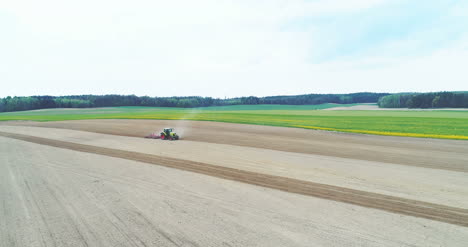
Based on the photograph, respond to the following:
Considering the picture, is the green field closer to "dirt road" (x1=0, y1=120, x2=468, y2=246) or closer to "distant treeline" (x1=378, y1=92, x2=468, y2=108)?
"dirt road" (x1=0, y1=120, x2=468, y2=246)

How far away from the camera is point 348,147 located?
2114cm

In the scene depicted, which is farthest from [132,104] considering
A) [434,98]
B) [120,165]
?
[434,98]

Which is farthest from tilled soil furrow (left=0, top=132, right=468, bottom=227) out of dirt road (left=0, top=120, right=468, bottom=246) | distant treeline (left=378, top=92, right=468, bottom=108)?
distant treeline (left=378, top=92, right=468, bottom=108)

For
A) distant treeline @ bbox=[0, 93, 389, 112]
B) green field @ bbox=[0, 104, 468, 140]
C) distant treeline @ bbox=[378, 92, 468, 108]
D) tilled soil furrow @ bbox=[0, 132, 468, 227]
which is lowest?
tilled soil furrow @ bbox=[0, 132, 468, 227]

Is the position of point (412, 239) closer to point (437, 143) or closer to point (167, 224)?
point (167, 224)

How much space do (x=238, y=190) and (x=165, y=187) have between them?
148 inches

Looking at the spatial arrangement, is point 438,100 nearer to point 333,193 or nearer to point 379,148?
point 379,148

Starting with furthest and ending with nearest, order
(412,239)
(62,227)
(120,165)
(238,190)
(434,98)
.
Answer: (434,98) < (120,165) < (238,190) < (62,227) < (412,239)

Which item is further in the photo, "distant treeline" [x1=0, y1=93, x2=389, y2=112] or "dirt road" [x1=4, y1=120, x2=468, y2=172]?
"distant treeline" [x1=0, y1=93, x2=389, y2=112]

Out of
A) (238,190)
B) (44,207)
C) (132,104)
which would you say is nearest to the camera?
(44,207)

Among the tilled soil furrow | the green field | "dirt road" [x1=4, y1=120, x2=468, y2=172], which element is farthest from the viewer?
the green field

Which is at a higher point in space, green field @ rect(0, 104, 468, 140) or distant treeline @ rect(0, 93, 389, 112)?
distant treeline @ rect(0, 93, 389, 112)

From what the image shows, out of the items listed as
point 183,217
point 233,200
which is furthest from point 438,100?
point 183,217

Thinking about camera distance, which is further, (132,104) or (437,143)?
(132,104)
